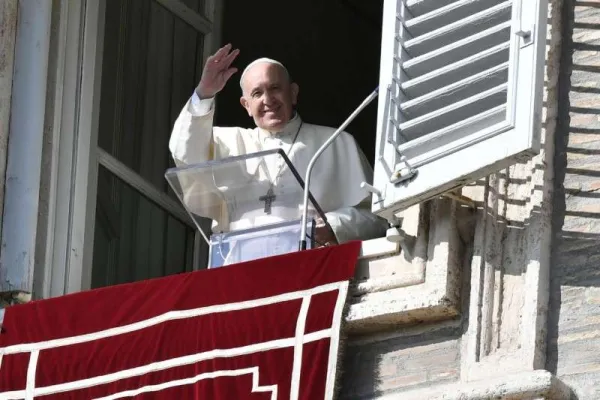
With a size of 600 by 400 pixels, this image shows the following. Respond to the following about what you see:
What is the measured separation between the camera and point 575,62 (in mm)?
8977

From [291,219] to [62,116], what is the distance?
980mm

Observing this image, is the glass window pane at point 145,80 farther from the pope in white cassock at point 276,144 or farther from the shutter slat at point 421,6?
the shutter slat at point 421,6

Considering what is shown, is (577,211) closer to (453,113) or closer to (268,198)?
(453,113)

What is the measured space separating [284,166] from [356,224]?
0.34 meters

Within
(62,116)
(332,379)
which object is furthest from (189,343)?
(62,116)

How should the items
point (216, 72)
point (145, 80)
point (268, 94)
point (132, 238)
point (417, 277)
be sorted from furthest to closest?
point (145, 80), point (132, 238), point (268, 94), point (216, 72), point (417, 277)

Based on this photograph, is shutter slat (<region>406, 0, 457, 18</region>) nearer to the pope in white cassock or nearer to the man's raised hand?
the pope in white cassock

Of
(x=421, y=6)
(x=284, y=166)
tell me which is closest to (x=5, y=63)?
(x=284, y=166)

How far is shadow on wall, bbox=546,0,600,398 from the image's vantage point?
8.56 m

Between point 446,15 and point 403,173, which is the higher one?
point 446,15

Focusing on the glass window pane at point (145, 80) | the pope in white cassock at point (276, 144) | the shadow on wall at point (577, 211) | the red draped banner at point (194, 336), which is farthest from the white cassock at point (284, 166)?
the shadow on wall at point (577, 211)

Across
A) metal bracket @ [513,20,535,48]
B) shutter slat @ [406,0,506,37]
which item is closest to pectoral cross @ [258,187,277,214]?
shutter slat @ [406,0,506,37]

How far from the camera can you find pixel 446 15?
8898mm

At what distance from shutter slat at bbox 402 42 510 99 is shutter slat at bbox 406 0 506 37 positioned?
0.52ft
